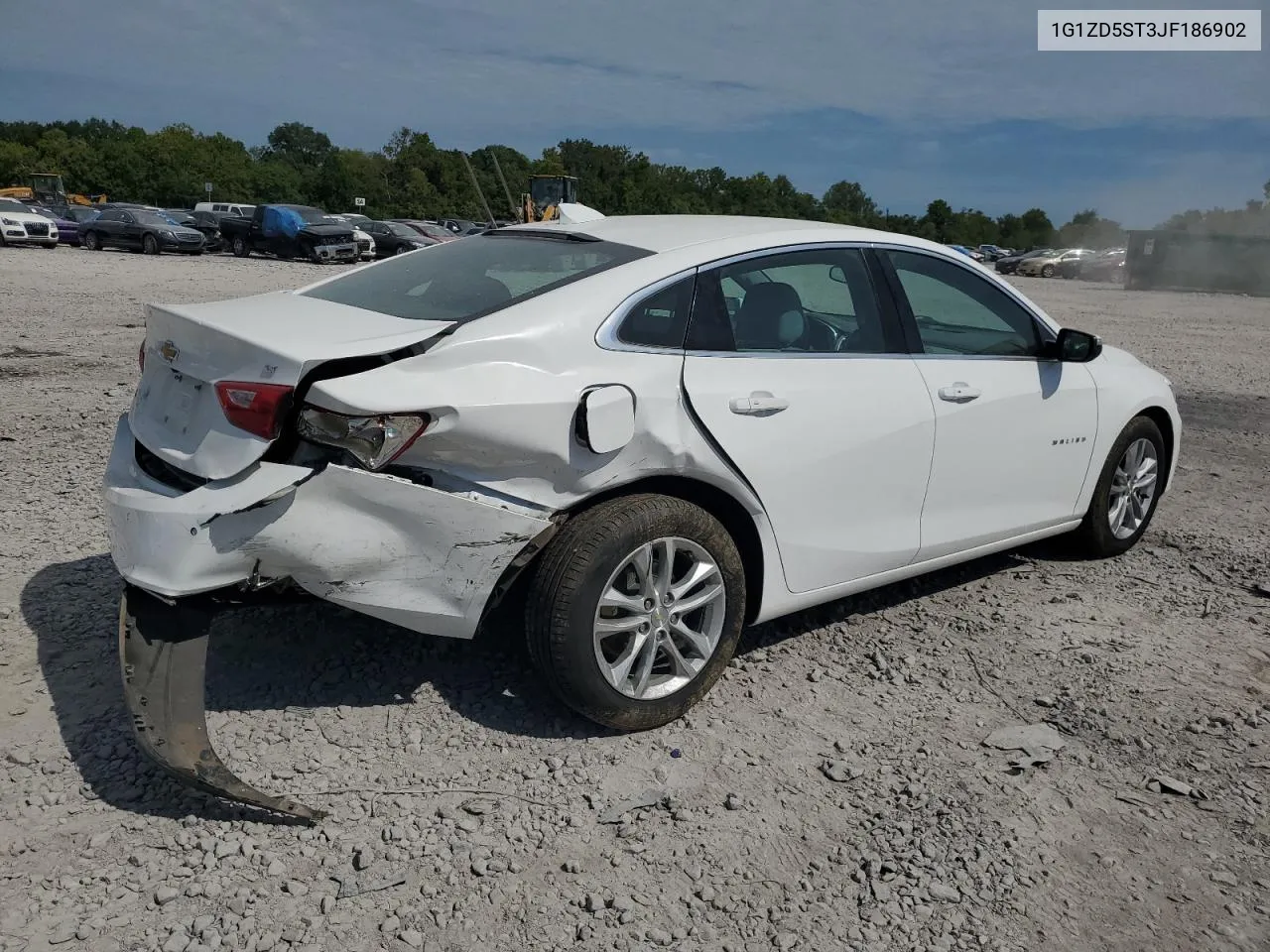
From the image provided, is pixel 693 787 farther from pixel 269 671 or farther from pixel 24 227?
pixel 24 227

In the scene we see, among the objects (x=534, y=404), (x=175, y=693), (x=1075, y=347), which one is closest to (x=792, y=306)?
(x=534, y=404)

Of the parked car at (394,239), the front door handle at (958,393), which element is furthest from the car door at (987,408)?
the parked car at (394,239)

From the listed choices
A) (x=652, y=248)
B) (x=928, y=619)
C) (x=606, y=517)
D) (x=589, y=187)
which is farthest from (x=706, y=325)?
(x=589, y=187)

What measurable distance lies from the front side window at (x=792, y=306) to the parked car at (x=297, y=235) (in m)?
27.3

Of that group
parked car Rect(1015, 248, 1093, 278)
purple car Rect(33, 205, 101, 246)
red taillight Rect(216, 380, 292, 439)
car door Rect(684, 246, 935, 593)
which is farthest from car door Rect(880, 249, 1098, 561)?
parked car Rect(1015, 248, 1093, 278)

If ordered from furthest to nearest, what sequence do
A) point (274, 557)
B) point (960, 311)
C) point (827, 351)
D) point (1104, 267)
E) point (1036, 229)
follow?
point (1036, 229), point (1104, 267), point (960, 311), point (827, 351), point (274, 557)

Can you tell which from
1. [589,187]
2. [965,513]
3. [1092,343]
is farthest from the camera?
[589,187]

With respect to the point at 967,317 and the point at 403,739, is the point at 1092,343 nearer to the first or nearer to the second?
the point at 967,317

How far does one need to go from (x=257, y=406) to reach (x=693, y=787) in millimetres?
1661

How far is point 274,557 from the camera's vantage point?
2.75 metres

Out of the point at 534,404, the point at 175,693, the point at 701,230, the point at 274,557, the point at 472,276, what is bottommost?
the point at 175,693

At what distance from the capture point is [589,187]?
7825cm

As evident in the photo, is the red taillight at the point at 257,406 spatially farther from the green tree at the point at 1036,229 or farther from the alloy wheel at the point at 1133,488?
the green tree at the point at 1036,229

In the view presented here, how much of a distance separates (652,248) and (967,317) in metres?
1.54
